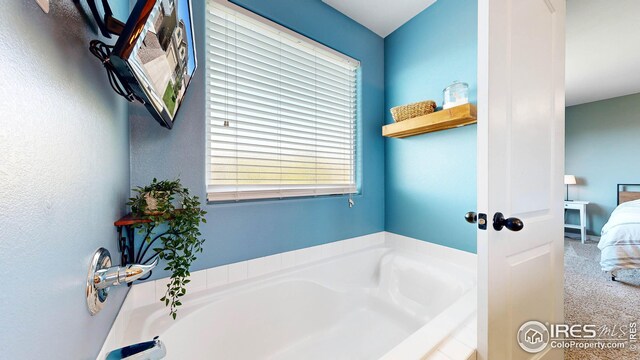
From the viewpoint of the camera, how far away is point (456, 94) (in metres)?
1.56

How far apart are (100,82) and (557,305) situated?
227 cm

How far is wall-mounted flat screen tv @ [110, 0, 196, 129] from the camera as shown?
510 millimetres

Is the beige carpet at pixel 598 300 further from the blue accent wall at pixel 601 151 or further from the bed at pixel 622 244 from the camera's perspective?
the blue accent wall at pixel 601 151

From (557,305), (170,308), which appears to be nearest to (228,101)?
(170,308)

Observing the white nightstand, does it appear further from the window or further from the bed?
the window

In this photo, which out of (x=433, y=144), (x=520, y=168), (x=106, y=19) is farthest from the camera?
(x=433, y=144)

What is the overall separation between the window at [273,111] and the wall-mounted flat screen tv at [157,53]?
362 millimetres

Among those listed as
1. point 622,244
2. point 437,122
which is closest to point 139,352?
point 437,122

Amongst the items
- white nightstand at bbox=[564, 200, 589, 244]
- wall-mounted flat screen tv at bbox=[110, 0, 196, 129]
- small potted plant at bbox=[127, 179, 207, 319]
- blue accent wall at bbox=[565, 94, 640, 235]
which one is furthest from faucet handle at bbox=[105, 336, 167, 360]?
blue accent wall at bbox=[565, 94, 640, 235]

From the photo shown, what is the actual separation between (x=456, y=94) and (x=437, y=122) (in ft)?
0.84

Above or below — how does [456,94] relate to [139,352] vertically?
above

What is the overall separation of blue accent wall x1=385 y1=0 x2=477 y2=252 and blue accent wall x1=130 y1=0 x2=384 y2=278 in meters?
0.15
